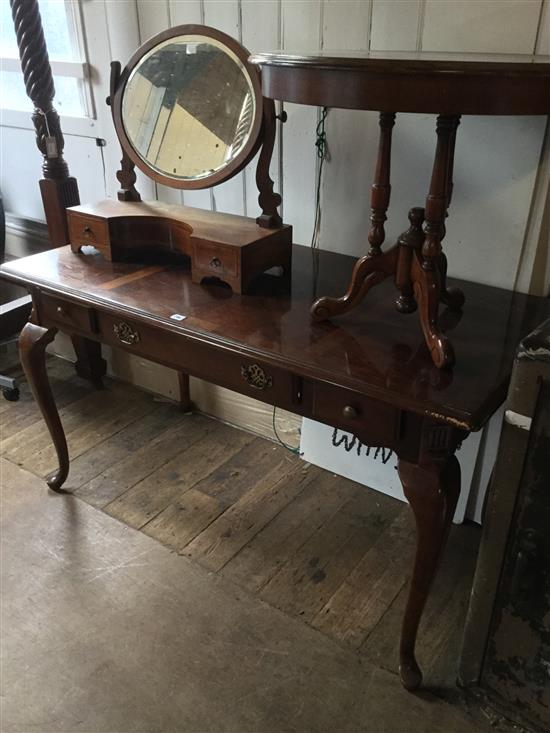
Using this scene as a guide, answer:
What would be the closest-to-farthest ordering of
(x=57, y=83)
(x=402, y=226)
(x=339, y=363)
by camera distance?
(x=339, y=363), (x=402, y=226), (x=57, y=83)

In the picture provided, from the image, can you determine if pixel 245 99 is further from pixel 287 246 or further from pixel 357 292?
pixel 357 292

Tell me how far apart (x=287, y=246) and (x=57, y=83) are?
1266 millimetres

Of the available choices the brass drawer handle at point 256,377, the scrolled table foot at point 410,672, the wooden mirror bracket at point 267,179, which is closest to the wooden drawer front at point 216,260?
the wooden mirror bracket at point 267,179

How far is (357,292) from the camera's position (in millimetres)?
1334

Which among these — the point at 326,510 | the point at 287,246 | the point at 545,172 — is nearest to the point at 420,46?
the point at 545,172

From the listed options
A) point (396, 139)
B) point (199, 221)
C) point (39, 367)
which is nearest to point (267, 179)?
point (199, 221)

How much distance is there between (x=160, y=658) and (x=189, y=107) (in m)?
1.36

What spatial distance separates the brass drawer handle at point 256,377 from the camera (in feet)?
4.37

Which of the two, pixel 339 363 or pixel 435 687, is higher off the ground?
pixel 339 363

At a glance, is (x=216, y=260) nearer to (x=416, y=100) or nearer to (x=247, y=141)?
(x=247, y=141)

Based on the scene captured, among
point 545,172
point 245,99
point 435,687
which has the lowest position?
point 435,687

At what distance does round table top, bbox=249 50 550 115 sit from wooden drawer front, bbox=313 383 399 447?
51 centimetres

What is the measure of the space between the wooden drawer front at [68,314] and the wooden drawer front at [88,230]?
0.18 m

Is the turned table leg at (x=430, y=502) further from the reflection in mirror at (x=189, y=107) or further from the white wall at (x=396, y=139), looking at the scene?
the reflection in mirror at (x=189, y=107)
